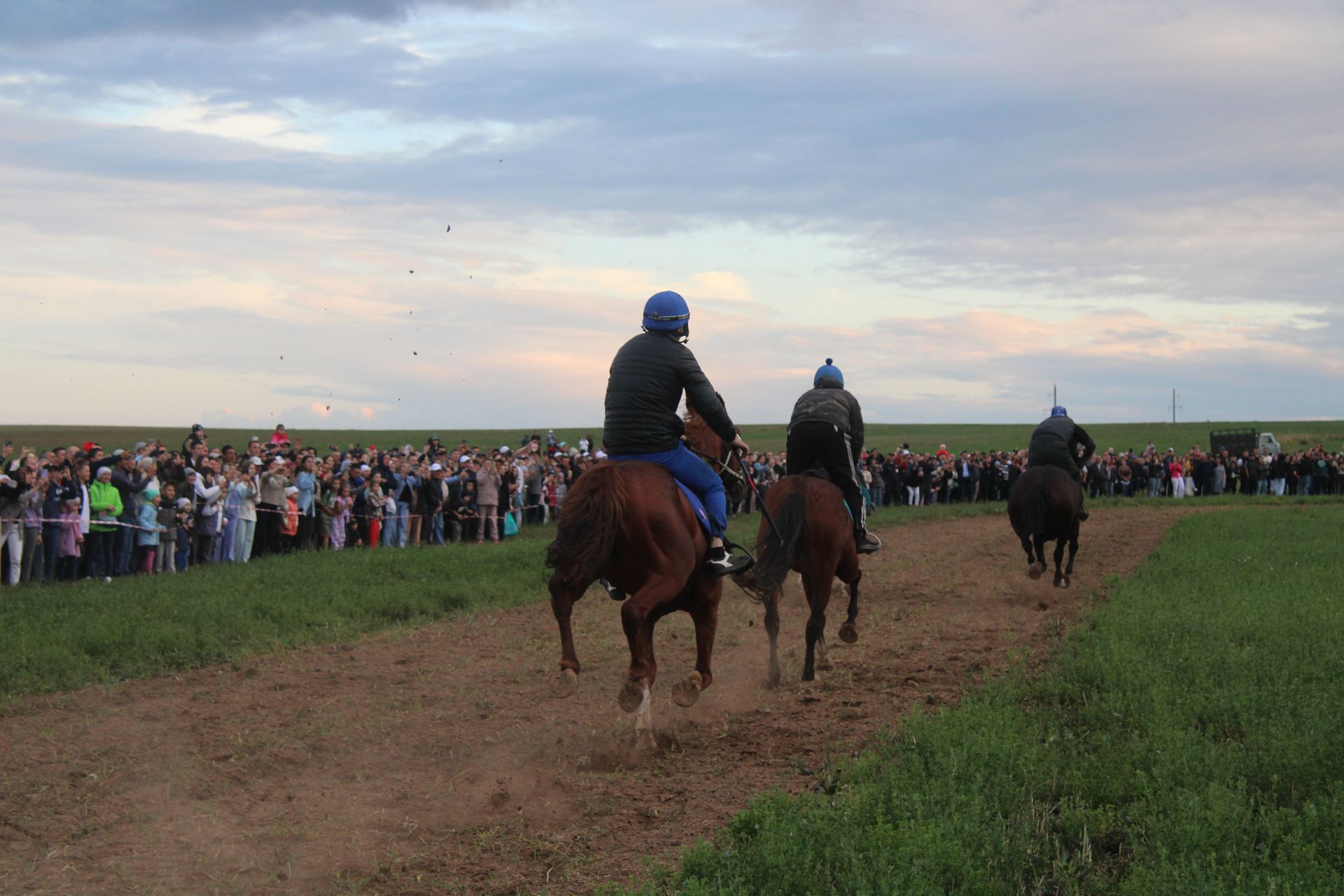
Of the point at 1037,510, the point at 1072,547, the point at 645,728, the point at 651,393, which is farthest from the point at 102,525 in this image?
the point at 1072,547

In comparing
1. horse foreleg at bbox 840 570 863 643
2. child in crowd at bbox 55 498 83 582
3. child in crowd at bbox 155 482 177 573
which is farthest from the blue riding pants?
child in crowd at bbox 155 482 177 573

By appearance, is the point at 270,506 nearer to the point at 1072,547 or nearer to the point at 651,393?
the point at 1072,547

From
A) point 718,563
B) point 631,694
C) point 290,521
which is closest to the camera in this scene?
point 631,694

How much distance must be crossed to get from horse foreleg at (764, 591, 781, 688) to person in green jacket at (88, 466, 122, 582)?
9.89m

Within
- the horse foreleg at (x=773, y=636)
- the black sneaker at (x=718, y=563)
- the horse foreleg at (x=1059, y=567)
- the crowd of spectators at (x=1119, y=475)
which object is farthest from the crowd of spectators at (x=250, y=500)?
the crowd of spectators at (x=1119, y=475)

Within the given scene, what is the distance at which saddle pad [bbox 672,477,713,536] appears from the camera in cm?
851

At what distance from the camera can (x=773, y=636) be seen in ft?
35.4

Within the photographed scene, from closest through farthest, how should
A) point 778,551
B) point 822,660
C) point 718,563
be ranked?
point 718,563
point 778,551
point 822,660

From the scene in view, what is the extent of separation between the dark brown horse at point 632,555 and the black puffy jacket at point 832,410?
10.4 feet

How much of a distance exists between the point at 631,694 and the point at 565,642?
1.99ft

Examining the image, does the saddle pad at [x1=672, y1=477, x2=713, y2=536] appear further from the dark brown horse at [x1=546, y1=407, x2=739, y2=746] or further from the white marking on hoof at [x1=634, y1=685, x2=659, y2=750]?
the white marking on hoof at [x1=634, y1=685, x2=659, y2=750]

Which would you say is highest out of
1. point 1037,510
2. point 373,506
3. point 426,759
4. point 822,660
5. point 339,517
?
point 1037,510

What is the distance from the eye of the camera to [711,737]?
8695mm

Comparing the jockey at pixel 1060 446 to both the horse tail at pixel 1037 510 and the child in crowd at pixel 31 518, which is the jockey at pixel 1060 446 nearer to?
the horse tail at pixel 1037 510
